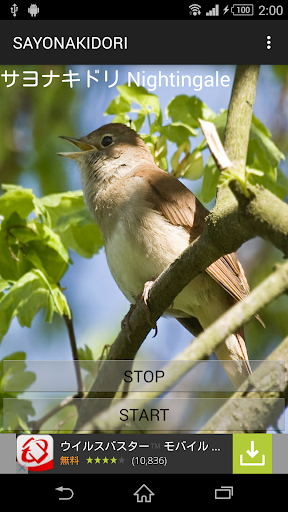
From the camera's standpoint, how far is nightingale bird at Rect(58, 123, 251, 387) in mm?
3215

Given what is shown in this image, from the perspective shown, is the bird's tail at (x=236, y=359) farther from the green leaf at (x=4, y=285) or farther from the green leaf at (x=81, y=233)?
the green leaf at (x=4, y=285)

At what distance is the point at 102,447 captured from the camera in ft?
8.55

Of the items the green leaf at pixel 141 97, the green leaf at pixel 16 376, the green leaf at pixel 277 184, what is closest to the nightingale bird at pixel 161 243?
the green leaf at pixel 141 97

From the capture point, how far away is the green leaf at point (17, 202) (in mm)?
3375

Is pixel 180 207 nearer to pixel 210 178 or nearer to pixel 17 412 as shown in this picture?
pixel 210 178

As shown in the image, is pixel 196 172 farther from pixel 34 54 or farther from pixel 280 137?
pixel 280 137
